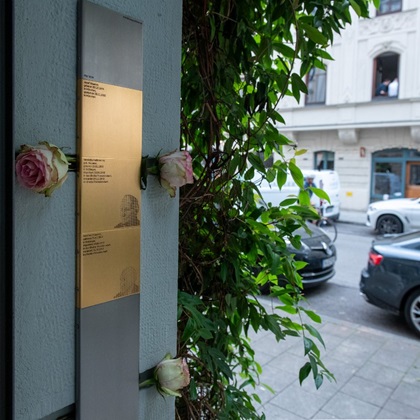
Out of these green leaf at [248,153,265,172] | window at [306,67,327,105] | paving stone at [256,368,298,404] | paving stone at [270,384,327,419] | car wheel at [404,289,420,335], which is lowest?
paving stone at [256,368,298,404]

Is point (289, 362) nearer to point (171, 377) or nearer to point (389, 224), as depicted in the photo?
point (171, 377)

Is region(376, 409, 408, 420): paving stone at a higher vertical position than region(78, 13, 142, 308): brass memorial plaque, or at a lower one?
lower

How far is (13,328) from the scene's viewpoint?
105 centimetres

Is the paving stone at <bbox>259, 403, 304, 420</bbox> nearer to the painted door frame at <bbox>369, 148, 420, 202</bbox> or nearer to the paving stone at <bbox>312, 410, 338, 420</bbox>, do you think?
the paving stone at <bbox>312, 410, 338, 420</bbox>

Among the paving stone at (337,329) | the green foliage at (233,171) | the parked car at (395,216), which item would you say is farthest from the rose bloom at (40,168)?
the parked car at (395,216)

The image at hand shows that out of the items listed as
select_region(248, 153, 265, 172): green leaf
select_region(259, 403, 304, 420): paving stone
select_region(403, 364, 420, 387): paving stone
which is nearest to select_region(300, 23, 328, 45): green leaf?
select_region(248, 153, 265, 172): green leaf

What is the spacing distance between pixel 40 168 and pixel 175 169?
44 centimetres

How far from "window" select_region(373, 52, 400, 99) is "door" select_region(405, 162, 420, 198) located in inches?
117

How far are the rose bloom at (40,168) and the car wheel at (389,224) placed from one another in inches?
539

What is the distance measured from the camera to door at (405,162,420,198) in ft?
58.9

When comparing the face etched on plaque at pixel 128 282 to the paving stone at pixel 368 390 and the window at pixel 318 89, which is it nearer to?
the paving stone at pixel 368 390

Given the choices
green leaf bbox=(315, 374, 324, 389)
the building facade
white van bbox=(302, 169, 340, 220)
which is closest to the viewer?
green leaf bbox=(315, 374, 324, 389)

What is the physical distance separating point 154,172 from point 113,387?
0.64m
